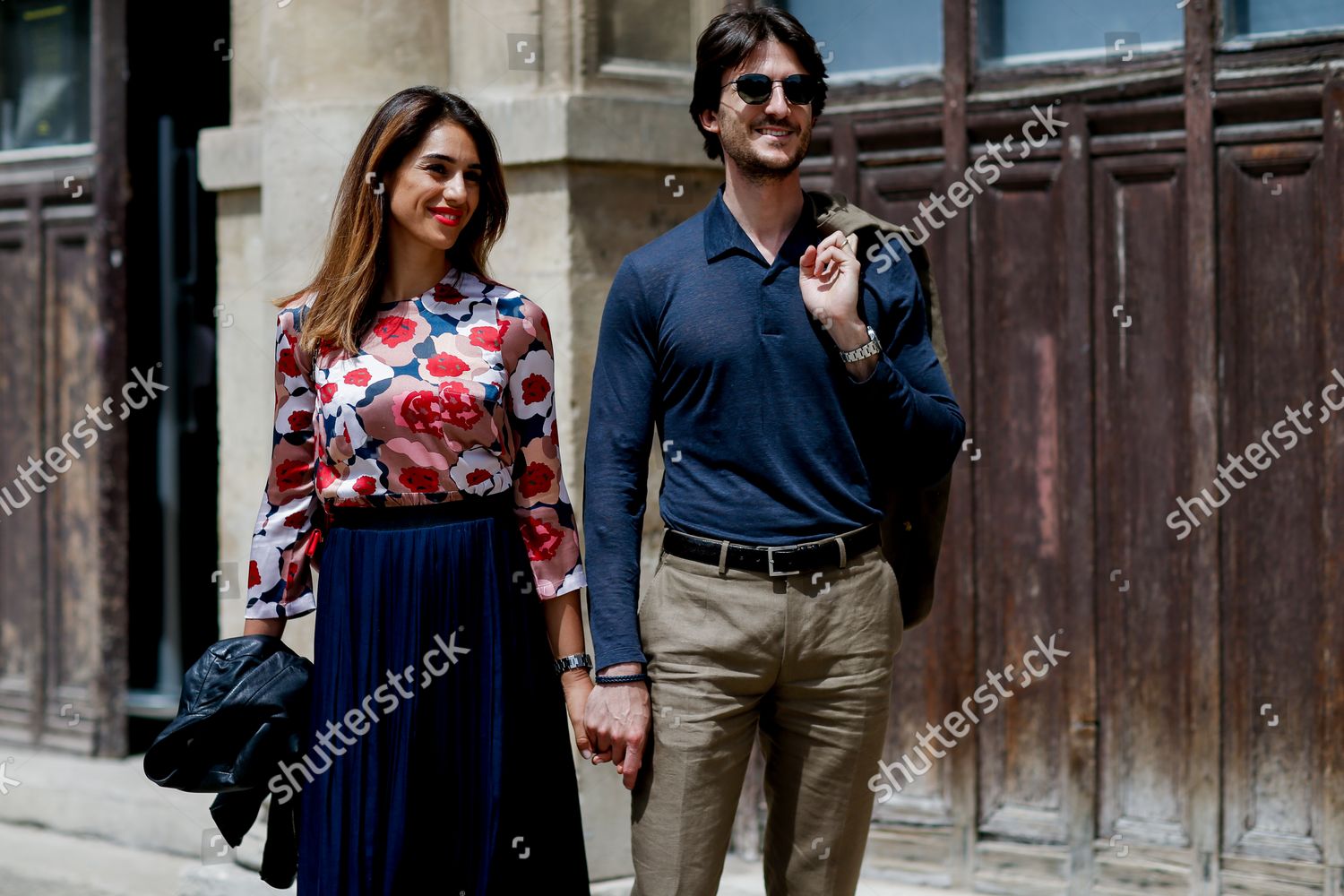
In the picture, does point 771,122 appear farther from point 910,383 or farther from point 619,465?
point 619,465

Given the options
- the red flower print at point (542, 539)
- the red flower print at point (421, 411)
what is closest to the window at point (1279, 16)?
the red flower print at point (542, 539)

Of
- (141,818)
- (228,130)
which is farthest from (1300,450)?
(141,818)

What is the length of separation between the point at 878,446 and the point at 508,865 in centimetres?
111

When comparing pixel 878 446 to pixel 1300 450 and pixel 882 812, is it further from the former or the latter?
pixel 882 812

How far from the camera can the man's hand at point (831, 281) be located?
2.96 metres

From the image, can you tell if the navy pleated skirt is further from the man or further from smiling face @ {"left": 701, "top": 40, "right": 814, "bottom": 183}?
smiling face @ {"left": 701, "top": 40, "right": 814, "bottom": 183}

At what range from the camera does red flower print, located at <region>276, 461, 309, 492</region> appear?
3.43m

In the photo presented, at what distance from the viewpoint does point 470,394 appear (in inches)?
127

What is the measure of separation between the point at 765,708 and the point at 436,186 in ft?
3.89

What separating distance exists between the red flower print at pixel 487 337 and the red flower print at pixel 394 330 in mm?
122

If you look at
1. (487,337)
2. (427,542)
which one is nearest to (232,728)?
(427,542)

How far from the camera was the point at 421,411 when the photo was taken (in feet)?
10.6

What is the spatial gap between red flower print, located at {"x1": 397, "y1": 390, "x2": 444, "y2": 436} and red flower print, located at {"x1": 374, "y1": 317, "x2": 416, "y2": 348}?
13 cm

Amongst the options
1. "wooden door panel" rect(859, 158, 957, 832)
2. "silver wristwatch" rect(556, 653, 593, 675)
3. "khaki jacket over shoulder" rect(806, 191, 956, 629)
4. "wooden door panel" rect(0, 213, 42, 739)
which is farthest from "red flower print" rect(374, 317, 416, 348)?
"wooden door panel" rect(0, 213, 42, 739)
